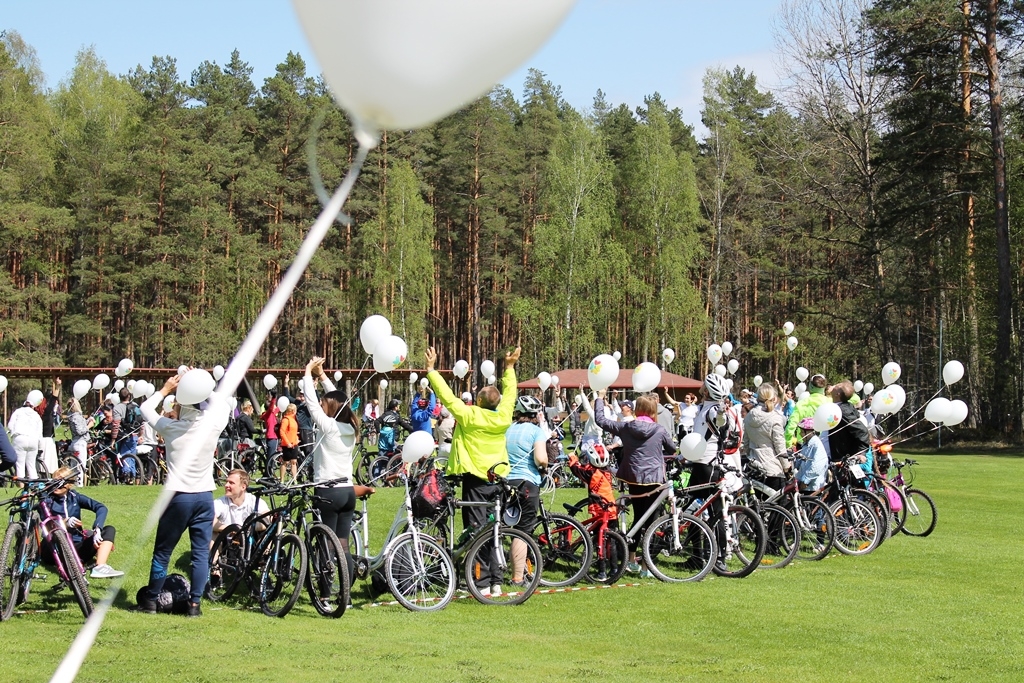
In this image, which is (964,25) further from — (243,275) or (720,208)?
(243,275)

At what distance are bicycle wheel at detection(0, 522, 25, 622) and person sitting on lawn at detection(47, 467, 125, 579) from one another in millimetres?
342

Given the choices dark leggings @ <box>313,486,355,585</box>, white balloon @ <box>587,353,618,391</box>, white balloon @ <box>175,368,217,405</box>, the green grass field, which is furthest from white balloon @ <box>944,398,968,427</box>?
white balloon @ <box>175,368,217,405</box>

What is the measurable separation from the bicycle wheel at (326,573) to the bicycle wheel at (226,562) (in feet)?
2.49

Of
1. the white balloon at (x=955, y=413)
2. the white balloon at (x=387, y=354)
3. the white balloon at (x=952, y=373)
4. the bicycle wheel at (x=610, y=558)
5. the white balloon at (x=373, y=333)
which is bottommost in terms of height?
the bicycle wheel at (x=610, y=558)

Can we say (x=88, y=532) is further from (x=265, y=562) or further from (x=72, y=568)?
(x=265, y=562)

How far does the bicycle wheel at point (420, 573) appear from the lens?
803 centimetres

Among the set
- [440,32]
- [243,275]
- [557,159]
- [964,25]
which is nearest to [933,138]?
[964,25]

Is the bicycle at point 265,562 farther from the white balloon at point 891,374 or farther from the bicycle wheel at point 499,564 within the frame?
the white balloon at point 891,374

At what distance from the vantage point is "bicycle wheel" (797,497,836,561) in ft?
34.4

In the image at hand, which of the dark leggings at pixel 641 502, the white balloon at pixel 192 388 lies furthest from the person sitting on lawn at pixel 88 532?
the dark leggings at pixel 641 502

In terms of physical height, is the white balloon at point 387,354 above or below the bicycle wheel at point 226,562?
above

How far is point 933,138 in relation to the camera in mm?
34188

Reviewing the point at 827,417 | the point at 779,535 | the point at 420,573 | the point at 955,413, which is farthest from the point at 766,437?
the point at 420,573

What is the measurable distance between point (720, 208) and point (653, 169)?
421 cm
